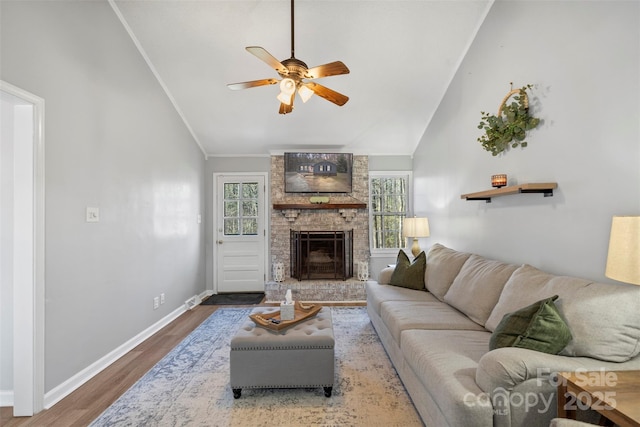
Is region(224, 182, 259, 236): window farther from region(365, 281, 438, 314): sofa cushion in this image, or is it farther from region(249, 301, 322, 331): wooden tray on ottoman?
region(249, 301, 322, 331): wooden tray on ottoman

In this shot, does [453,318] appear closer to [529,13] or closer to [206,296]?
[529,13]

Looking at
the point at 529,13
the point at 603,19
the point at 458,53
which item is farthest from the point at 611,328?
the point at 458,53

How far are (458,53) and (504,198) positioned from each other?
6.01 ft

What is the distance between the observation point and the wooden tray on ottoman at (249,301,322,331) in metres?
2.25

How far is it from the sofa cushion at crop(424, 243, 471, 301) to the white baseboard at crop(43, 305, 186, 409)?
3.14m

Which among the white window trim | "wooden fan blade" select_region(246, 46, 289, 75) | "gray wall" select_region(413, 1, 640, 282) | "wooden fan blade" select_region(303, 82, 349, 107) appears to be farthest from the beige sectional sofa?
the white window trim

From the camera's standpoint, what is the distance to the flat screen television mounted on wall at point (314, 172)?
495 centimetres

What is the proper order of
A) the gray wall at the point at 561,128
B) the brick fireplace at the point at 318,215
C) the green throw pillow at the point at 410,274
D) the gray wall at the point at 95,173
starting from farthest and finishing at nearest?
the brick fireplace at the point at 318,215 → the green throw pillow at the point at 410,274 → the gray wall at the point at 95,173 → the gray wall at the point at 561,128

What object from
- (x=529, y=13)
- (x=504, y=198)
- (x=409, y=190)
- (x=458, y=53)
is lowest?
(x=504, y=198)

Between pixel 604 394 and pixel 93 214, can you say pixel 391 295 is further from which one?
pixel 93 214

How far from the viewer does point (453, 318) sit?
2.37m

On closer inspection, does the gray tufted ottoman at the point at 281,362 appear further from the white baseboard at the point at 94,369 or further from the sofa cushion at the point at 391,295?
the white baseboard at the point at 94,369

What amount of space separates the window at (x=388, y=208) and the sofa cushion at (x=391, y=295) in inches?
69.9

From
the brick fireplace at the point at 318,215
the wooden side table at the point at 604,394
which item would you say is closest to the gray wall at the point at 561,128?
the wooden side table at the point at 604,394
